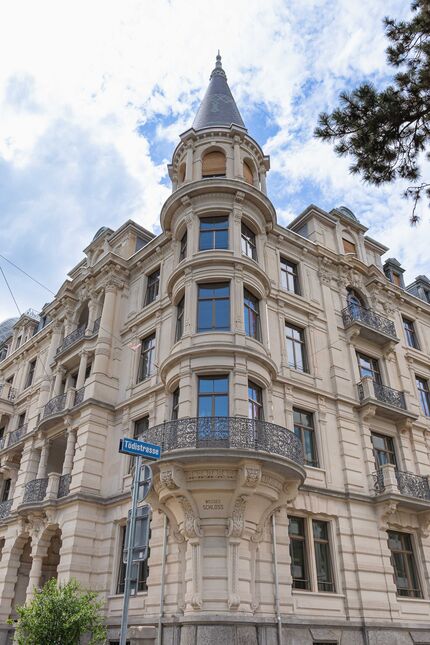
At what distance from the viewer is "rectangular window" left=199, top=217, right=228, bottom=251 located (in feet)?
69.0

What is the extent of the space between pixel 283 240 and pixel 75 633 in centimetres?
1724

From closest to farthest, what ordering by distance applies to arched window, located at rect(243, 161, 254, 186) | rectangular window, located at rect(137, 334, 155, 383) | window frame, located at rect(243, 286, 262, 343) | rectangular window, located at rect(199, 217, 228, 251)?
window frame, located at rect(243, 286, 262, 343), rectangular window, located at rect(199, 217, 228, 251), rectangular window, located at rect(137, 334, 155, 383), arched window, located at rect(243, 161, 254, 186)

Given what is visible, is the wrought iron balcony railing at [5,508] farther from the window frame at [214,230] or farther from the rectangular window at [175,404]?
the window frame at [214,230]

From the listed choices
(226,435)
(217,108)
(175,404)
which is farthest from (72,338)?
(217,108)

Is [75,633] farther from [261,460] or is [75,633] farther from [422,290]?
[422,290]

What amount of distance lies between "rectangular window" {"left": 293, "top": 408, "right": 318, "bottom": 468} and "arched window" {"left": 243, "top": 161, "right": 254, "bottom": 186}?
35.2ft

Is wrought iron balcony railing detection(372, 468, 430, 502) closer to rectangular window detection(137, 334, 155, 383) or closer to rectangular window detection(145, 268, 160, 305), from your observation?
rectangular window detection(137, 334, 155, 383)

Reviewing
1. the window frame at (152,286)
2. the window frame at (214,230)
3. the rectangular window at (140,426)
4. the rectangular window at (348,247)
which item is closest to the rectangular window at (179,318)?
the window frame at (214,230)

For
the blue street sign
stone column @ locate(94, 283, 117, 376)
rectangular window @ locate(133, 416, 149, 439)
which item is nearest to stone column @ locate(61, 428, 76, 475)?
stone column @ locate(94, 283, 117, 376)

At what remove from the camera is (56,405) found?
24.5 m

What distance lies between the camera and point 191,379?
17.7m

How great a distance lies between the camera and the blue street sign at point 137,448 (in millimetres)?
10430

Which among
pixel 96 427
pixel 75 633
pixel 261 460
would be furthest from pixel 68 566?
pixel 261 460

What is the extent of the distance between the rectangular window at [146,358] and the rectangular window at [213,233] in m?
4.94
